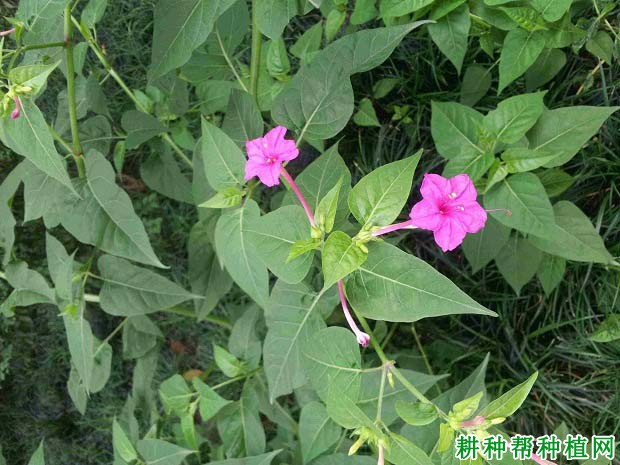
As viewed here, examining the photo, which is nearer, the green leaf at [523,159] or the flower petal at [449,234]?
the flower petal at [449,234]

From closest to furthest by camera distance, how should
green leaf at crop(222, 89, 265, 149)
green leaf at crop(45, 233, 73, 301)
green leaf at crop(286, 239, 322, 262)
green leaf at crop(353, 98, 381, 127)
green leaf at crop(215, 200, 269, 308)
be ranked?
green leaf at crop(286, 239, 322, 262) < green leaf at crop(215, 200, 269, 308) < green leaf at crop(222, 89, 265, 149) < green leaf at crop(45, 233, 73, 301) < green leaf at crop(353, 98, 381, 127)

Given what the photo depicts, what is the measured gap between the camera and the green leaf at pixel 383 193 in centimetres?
100

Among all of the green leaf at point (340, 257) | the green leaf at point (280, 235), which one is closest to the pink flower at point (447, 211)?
the green leaf at point (340, 257)

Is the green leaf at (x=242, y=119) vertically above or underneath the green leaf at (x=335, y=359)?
above

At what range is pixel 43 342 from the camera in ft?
8.48

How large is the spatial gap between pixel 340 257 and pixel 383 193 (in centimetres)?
14

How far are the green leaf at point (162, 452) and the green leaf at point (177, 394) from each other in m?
0.13

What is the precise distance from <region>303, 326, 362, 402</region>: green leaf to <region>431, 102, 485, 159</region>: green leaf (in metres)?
0.56

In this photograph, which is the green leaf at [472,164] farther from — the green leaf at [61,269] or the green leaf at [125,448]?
the green leaf at [125,448]

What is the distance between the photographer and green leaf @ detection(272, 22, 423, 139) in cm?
121

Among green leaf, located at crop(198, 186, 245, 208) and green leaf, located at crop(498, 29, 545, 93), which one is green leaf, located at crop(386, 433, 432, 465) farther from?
green leaf, located at crop(498, 29, 545, 93)

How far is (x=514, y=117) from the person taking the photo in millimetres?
1334

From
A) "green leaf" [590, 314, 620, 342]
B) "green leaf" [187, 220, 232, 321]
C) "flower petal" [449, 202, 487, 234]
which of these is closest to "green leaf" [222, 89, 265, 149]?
"green leaf" [187, 220, 232, 321]

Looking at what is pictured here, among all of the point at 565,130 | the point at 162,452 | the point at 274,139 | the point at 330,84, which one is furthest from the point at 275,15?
the point at 162,452
